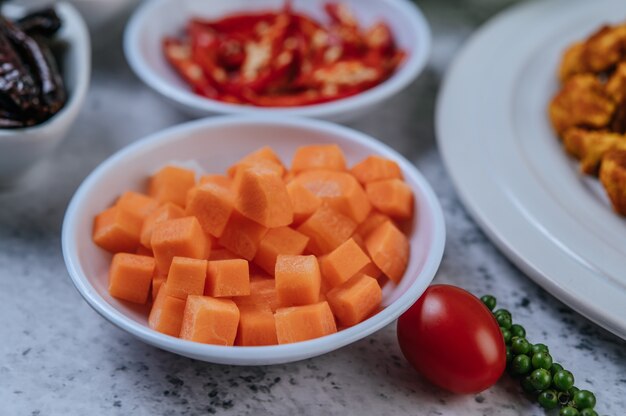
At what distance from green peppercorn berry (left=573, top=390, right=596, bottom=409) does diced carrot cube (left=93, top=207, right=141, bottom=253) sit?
0.84m

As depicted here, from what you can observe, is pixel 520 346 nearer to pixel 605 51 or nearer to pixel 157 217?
pixel 157 217

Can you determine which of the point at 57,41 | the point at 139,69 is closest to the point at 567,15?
the point at 139,69

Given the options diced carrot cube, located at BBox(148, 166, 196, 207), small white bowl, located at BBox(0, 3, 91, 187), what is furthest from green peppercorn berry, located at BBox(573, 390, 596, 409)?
small white bowl, located at BBox(0, 3, 91, 187)

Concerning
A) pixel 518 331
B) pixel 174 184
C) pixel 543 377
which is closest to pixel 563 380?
pixel 543 377

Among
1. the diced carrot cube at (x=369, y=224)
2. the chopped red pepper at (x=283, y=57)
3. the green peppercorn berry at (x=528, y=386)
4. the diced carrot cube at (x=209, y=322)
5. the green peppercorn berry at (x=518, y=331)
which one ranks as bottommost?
the green peppercorn berry at (x=528, y=386)

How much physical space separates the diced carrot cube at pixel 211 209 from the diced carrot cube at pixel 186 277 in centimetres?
10

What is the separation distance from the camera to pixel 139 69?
196 cm

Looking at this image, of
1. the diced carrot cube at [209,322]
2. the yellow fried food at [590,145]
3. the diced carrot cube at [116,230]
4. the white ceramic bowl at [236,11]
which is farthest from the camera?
the white ceramic bowl at [236,11]

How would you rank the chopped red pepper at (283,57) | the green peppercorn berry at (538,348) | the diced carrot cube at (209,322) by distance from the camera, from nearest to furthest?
1. the diced carrot cube at (209,322)
2. the green peppercorn berry at (538,348)
3. the chopped red pepper at (283,57)

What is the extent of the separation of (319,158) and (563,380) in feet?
2.04

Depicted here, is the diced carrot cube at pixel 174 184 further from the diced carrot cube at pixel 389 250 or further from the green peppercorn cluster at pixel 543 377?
the green peppercorn cluster at pixel 543 377

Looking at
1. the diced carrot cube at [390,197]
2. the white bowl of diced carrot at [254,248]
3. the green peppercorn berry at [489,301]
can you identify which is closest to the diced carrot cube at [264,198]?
the white bowl of diced carrot at [254,248]

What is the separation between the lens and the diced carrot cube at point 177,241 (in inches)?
51.7

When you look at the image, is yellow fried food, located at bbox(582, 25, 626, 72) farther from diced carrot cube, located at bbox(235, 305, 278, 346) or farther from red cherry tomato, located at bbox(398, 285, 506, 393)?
diced carrot cube, located at bbox(235, 305, 278, 346)
